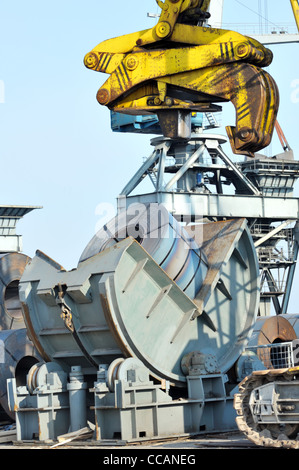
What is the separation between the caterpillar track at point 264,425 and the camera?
1314 cm

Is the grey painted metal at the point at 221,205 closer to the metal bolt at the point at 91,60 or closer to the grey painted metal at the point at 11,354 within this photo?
the grey painted metal at the point at 11,354

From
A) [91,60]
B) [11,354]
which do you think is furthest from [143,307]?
[11,354]

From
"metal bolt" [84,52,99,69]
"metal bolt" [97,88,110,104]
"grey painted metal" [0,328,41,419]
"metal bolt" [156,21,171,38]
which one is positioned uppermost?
"metal bolt" [156,21,171,38]

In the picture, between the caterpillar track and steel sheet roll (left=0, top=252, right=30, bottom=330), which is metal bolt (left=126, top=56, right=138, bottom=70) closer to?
the caterpillar track

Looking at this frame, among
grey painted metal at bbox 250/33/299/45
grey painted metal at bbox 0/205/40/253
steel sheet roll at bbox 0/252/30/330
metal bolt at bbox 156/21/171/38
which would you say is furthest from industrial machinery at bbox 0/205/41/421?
grey painted metal at bbox 250/33/299/45

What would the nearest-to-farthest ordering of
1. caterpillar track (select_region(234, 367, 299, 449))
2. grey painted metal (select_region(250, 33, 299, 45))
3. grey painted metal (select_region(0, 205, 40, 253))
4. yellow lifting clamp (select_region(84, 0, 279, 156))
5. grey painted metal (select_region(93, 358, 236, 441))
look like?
caterpillar track (select_region(234, 367, 299, 449))
grey painted metal (select_region(93, 358, 236, 441))
yellow lifting clamp (select_region(84, 0, 279, 156))
grey painted metal (select_region(0, 205, 40, 253))
grey painted metal (select_region(250, 33, 299, 45))

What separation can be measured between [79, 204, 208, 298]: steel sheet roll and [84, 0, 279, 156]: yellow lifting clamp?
1.54m

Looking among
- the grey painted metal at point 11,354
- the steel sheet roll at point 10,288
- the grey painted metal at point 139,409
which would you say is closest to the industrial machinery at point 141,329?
the grey painted metal at point 139,409

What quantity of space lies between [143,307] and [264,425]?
309cm

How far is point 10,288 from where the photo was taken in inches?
860

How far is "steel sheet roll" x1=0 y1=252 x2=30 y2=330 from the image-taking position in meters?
21.6

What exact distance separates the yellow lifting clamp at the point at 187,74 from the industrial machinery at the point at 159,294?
2 cm

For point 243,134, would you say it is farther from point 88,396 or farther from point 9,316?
point 9,316
